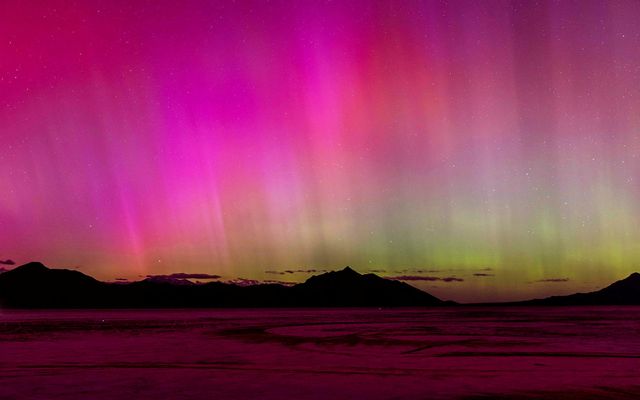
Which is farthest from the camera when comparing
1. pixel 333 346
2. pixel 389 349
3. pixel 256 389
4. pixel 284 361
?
pixel 333 346

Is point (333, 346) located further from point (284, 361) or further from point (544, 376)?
point (544, 376)

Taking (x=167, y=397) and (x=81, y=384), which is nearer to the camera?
(x=167, y=397)

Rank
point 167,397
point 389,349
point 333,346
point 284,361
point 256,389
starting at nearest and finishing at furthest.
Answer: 1. point 167,397
2. point 256,389
3. point 284,361
4. point 389,349
5. point 333,346

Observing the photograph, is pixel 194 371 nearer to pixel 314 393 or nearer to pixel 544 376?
pixel 314 393

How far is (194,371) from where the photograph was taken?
913 inches

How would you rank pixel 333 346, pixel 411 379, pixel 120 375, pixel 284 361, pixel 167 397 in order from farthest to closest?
pixel 333 346 → pixel 284 361 → pixel 120 375 → pixel 411 379 → pixel 167 397

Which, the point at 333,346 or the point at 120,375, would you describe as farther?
the point at 333,346

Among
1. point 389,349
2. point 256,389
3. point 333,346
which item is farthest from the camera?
point 333,346

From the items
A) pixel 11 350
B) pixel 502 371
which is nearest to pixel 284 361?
pixel 502 371

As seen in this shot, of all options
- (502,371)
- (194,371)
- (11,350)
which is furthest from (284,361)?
(11,350)

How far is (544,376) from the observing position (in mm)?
21312

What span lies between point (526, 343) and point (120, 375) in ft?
78.9

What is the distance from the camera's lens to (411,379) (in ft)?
66.8

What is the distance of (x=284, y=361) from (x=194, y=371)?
192 inches
